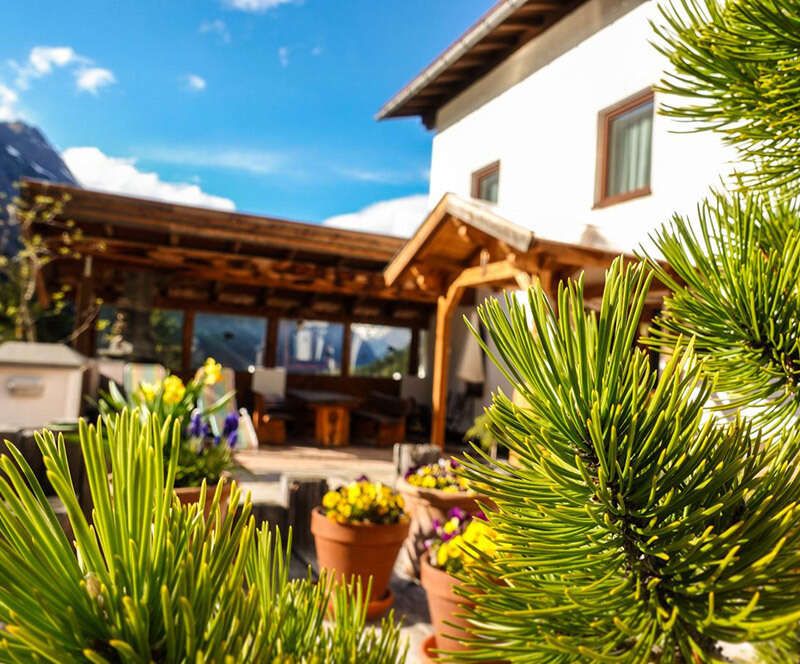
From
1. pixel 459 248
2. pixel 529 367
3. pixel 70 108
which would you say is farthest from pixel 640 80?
pixel 70 108

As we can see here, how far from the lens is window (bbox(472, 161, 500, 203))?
900 centimetres

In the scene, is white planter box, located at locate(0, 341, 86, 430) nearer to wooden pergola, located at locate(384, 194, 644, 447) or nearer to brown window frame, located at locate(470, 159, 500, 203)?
wooden pergola, located at locate(384, 194, 644, 447)

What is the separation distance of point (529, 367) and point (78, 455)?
6.32ft

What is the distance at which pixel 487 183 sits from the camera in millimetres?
9281

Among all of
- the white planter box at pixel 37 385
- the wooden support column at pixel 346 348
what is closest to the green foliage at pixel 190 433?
the white planter box at pixel 37 385

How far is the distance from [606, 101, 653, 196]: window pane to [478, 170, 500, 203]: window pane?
6.87ft

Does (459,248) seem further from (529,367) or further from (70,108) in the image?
(70,108)

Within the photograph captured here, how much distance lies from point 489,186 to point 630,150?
2.76 metres

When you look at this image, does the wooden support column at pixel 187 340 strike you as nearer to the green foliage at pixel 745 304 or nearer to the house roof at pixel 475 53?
the house roof at pixel 475 53

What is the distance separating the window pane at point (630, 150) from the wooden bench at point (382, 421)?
Result: 6.21 metres

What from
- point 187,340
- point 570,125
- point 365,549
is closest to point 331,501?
point 365,549

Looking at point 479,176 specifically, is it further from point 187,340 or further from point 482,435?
point 187,340

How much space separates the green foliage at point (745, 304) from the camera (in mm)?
753

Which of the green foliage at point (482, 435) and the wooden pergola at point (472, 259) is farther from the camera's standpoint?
the wooden pergola at point (472, 259)
